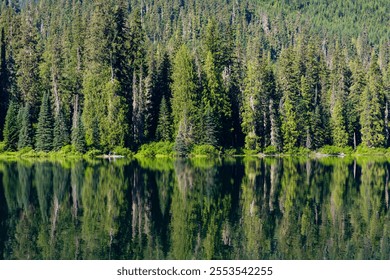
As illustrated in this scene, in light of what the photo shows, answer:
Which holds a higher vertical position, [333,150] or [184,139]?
[184,139]

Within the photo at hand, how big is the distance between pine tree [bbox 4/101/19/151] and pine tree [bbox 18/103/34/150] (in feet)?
2.41

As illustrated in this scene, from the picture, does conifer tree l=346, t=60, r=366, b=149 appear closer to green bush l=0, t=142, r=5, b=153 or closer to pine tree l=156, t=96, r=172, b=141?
pine tree l=156, t=96, r=172, b=141

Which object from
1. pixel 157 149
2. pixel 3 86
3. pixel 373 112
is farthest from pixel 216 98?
pixel 3 86

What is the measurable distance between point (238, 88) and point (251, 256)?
2964 inches

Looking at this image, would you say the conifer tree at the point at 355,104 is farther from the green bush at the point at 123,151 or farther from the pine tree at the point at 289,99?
the green bush at the point at 123,151

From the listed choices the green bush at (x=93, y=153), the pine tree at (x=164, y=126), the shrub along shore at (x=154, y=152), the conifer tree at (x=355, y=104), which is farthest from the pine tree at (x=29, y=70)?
the conifer tree at (x=355, y=104)

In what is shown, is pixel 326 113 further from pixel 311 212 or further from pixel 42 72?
pixel 311 212

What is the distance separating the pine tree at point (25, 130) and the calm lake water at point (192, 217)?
109 feet

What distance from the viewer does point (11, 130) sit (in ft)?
258

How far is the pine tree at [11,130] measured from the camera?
258ft

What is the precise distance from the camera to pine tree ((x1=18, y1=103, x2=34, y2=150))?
78.2m

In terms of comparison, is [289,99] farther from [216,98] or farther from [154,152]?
[154,152]

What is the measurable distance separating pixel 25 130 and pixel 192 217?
54.5m

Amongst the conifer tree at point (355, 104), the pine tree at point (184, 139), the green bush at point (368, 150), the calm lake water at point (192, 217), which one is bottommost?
the calm lake water at point (192, 217)
